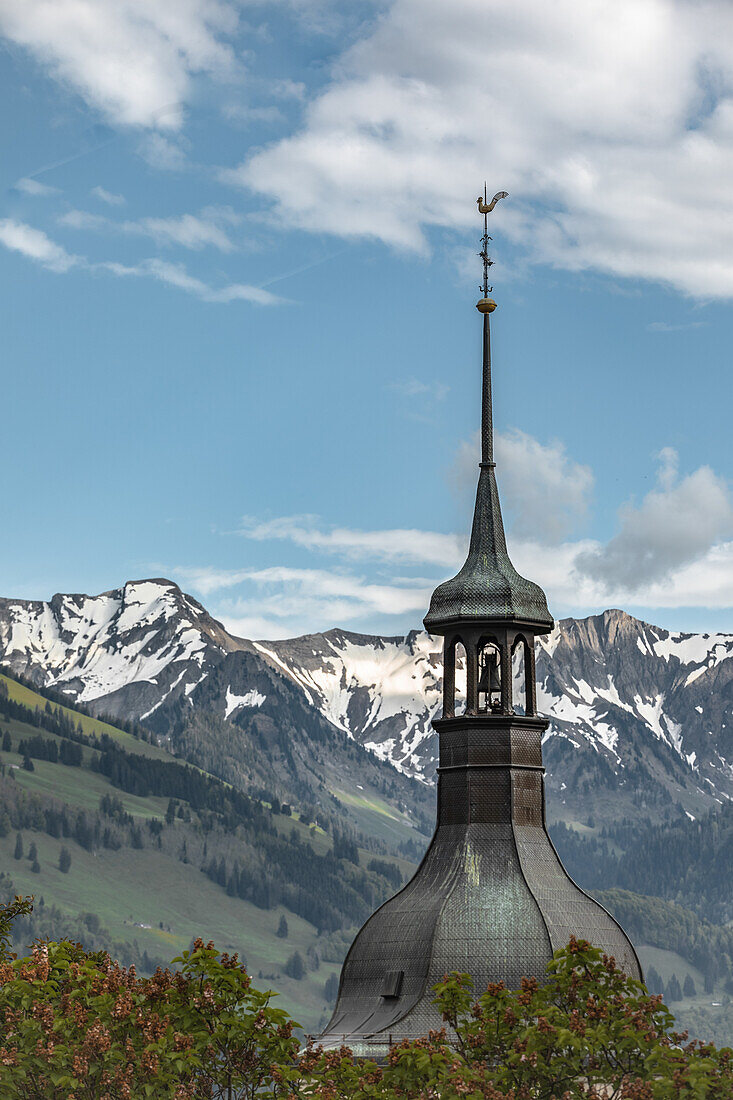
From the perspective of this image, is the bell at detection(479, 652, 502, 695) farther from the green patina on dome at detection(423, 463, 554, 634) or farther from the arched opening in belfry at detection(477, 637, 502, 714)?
the green patina on dome at detection(423, 463, 554, 634)

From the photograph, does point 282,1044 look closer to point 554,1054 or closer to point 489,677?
point 554,1054

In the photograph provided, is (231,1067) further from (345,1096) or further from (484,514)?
(484,514)

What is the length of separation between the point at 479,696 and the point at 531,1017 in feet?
65.4

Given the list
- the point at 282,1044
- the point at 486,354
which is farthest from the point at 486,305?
the point at 282,1044

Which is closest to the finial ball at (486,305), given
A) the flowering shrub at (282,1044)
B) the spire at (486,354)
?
the spire at (486,354)

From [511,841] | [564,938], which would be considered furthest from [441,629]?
[564,938]

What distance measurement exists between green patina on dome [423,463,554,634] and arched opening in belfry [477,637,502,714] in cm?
118

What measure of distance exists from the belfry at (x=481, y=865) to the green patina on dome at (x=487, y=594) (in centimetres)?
4

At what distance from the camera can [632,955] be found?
172ft

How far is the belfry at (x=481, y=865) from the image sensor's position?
4916 cm

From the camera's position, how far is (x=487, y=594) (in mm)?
54875

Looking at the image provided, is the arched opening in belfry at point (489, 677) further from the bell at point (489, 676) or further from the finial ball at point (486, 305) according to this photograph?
the finial ball at point (486, 305)

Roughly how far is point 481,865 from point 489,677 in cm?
644

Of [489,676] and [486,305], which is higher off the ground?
[486,305]
